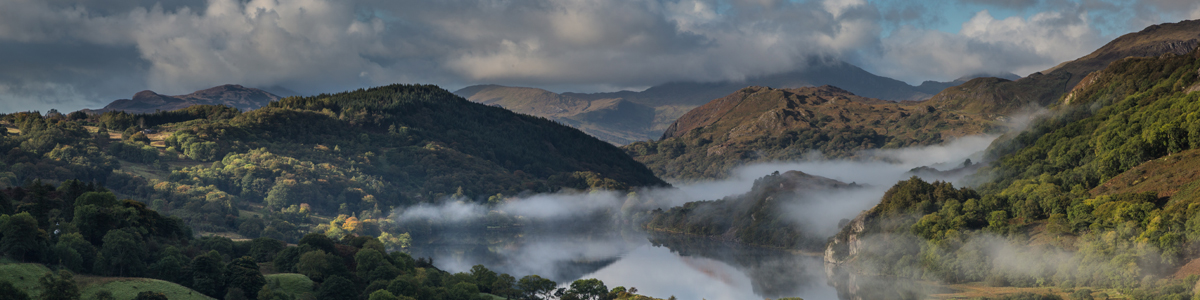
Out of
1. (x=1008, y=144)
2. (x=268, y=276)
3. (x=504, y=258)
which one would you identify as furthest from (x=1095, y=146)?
(x=268, y=276)

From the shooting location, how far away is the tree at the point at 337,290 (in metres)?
82.9

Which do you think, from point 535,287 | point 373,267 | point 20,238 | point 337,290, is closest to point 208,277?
point 337,290

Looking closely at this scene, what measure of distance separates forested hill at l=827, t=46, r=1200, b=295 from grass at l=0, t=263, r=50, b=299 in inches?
4087

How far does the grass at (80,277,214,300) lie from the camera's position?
6538 cm

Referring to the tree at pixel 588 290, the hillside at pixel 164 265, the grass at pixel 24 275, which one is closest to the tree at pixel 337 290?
the hillside at pixel 164 265

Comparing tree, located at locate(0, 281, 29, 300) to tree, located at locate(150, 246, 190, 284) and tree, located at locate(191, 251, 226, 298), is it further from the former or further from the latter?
tree, located at locate(150, 246, 190, 284)

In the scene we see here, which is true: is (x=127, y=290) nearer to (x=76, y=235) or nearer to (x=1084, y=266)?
(x=76, y=235)

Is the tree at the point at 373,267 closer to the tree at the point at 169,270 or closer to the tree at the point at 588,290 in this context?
the tree at the point at 169,270

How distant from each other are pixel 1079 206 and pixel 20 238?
428 feet

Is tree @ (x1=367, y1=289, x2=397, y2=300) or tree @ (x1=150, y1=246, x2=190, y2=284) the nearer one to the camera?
tree @ (x1=367, y1=289, x2=397, y2=300)

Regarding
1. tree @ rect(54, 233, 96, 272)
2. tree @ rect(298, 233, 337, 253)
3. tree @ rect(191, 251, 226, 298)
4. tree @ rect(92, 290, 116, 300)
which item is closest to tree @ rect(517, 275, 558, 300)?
tree @ rect(298, 233, 337, 253)

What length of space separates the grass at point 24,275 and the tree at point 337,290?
2459 cm

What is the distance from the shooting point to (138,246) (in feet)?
258

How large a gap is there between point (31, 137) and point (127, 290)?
6642 inches
